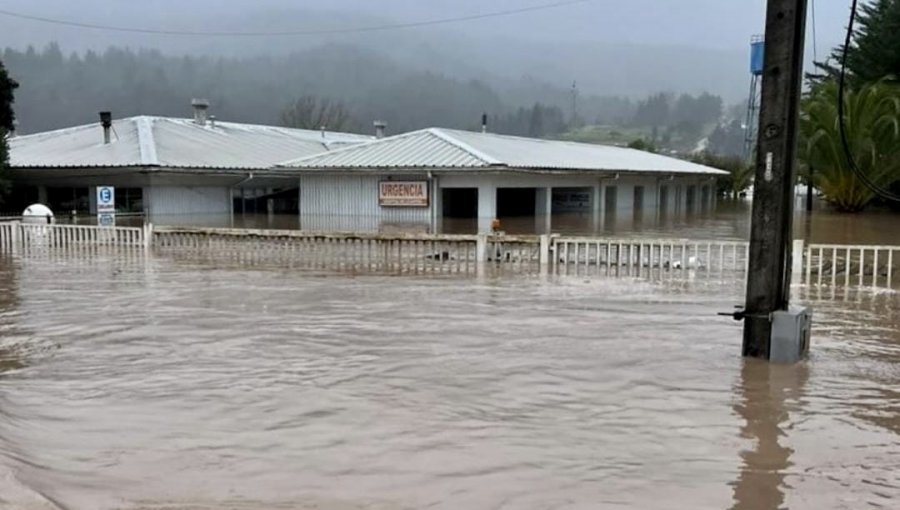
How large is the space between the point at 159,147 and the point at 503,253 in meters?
21.7

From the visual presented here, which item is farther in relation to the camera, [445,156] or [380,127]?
[380,127]

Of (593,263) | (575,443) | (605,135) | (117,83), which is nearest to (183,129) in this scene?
(593,263)

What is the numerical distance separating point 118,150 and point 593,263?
24.1 metres

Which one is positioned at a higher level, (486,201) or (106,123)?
(106,123)

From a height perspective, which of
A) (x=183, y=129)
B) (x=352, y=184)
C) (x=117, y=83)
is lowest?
(x=352, y=184)

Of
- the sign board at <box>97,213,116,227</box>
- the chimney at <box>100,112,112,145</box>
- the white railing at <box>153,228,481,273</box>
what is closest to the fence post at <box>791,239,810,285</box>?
the white railing at <box>153,228,481,273</box>

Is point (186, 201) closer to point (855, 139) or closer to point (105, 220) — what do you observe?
point (105, 220)

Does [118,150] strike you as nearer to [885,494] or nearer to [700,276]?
[700,276]

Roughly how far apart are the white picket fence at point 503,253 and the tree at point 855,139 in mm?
16314

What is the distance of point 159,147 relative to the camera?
110 feet

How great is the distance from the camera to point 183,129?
3838 centimetres

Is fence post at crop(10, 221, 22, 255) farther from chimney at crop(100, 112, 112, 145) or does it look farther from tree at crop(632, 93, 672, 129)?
tree at crop(632, 93, 672, 129)

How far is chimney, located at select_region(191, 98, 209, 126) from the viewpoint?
4169 centimetres

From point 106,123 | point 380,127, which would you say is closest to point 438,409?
point 106,123
